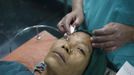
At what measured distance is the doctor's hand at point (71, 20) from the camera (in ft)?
4.09

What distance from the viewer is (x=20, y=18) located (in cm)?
251

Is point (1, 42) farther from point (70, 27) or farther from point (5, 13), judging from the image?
point (70, 27)

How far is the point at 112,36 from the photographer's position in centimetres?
106

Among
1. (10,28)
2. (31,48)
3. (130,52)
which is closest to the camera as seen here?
(130,52)

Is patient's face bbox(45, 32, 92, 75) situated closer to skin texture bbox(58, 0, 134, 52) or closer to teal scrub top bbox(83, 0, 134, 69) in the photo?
skin texture bbox(58, 0, 134, 52)

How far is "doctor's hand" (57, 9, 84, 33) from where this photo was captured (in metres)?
1.25

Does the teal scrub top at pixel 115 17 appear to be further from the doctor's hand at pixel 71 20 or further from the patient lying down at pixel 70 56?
the patient lying down at pixel 70 56

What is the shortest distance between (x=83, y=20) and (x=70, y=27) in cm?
12

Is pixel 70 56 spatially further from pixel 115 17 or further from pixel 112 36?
pixel 115 17

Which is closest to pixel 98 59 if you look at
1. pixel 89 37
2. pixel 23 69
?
pixel 89 37

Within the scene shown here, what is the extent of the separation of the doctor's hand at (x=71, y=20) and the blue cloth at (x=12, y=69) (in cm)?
29

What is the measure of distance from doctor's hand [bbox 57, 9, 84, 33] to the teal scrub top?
50 millimetres

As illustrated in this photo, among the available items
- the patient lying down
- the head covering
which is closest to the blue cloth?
the patient lying down

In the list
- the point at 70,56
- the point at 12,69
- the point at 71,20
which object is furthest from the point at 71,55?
the point at 12,69
